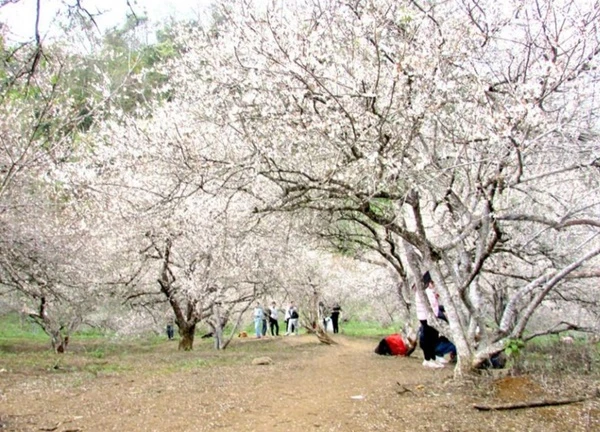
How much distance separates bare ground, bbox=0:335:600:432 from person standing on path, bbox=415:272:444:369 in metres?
0.45

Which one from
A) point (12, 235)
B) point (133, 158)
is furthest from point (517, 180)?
point (12, 235)

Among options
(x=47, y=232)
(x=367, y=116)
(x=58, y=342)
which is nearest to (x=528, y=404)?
(x=367, y=116)

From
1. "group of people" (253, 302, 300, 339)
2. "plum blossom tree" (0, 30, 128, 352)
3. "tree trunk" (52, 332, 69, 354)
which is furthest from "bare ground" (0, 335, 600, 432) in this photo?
"group of people" (253, 302, 300, 339)

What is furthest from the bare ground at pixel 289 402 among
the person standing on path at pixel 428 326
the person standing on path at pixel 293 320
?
the person standing on path at pixel 293 320

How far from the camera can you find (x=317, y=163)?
6.90 meters

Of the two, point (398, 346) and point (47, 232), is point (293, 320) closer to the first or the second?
point (398, 346)

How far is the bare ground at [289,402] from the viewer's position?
16.3ft

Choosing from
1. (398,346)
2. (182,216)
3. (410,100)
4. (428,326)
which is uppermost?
(410,100)

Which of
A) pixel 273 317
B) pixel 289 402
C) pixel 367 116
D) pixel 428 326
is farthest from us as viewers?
pixel 273 317

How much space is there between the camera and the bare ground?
16.3 feet

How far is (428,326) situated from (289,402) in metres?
3.19

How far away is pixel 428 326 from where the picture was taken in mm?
8633

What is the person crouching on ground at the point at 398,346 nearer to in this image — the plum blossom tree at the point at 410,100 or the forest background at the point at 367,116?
the forest background at the point at 367,116

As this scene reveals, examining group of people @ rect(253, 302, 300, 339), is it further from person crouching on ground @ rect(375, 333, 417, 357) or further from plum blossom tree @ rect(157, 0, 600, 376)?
plum blossom tree @ rect(157, 0, 600, 376)
